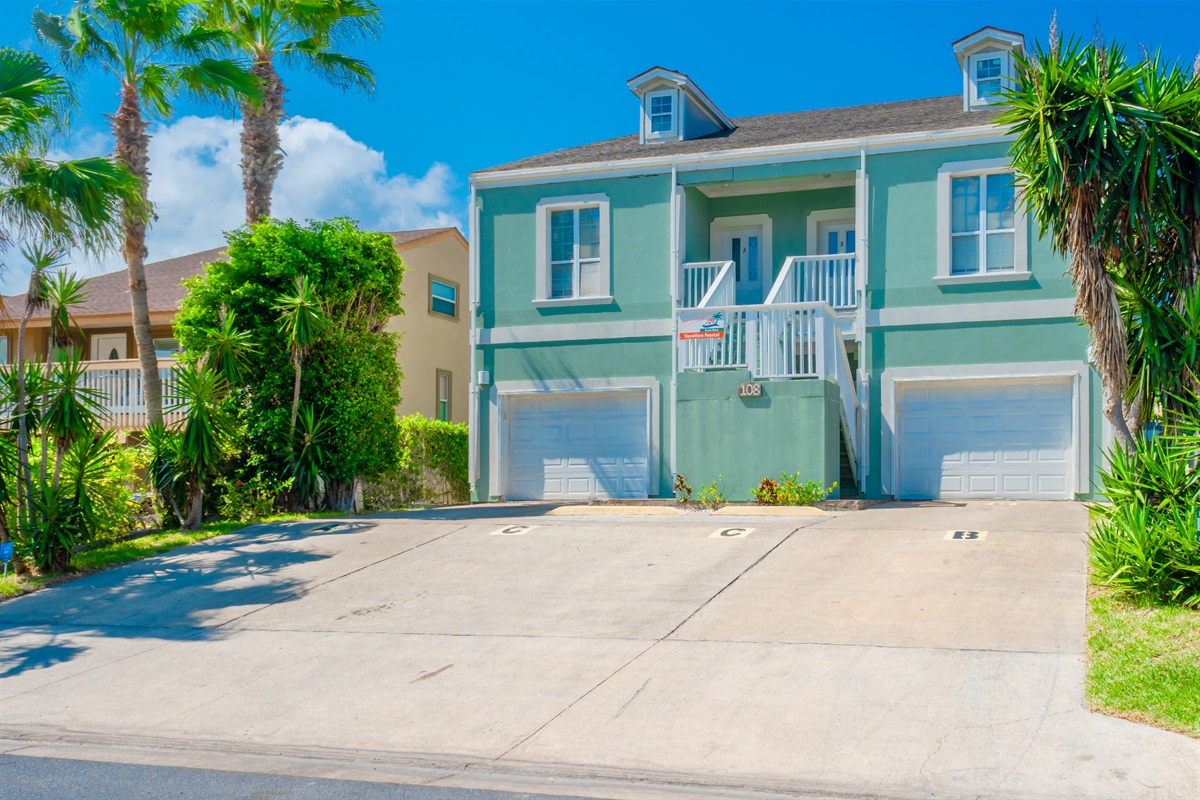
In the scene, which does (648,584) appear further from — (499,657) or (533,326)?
(533,326)

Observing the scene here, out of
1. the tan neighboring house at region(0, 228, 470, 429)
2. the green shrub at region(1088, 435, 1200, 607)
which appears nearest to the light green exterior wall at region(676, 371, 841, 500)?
the green shrub at region(1088, 435, 1200, 607)

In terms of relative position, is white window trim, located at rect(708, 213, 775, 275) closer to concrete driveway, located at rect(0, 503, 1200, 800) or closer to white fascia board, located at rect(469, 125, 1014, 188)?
white fascia board, located at rect(469, 125, 1014, 188)

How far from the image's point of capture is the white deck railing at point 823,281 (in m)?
19.2

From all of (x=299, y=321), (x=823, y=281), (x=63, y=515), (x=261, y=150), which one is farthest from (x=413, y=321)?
(x=63, y=515)

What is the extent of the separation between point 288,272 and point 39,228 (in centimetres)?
409

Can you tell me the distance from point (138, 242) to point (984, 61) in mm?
14358

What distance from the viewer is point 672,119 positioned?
21.6m

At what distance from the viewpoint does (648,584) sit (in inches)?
446

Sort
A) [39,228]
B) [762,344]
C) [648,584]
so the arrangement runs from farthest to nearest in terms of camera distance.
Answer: [762,344] → [39,228] → [648,584]

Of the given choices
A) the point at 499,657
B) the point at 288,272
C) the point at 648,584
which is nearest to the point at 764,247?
the point at 288,272

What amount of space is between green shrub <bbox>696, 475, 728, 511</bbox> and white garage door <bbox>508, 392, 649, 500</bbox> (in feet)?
8.90

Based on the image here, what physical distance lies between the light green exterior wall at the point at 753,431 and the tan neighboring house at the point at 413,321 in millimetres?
9645

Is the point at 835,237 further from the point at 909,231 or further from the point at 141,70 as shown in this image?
the point at 141,70

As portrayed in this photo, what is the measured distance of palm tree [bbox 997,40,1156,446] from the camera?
10.3m
